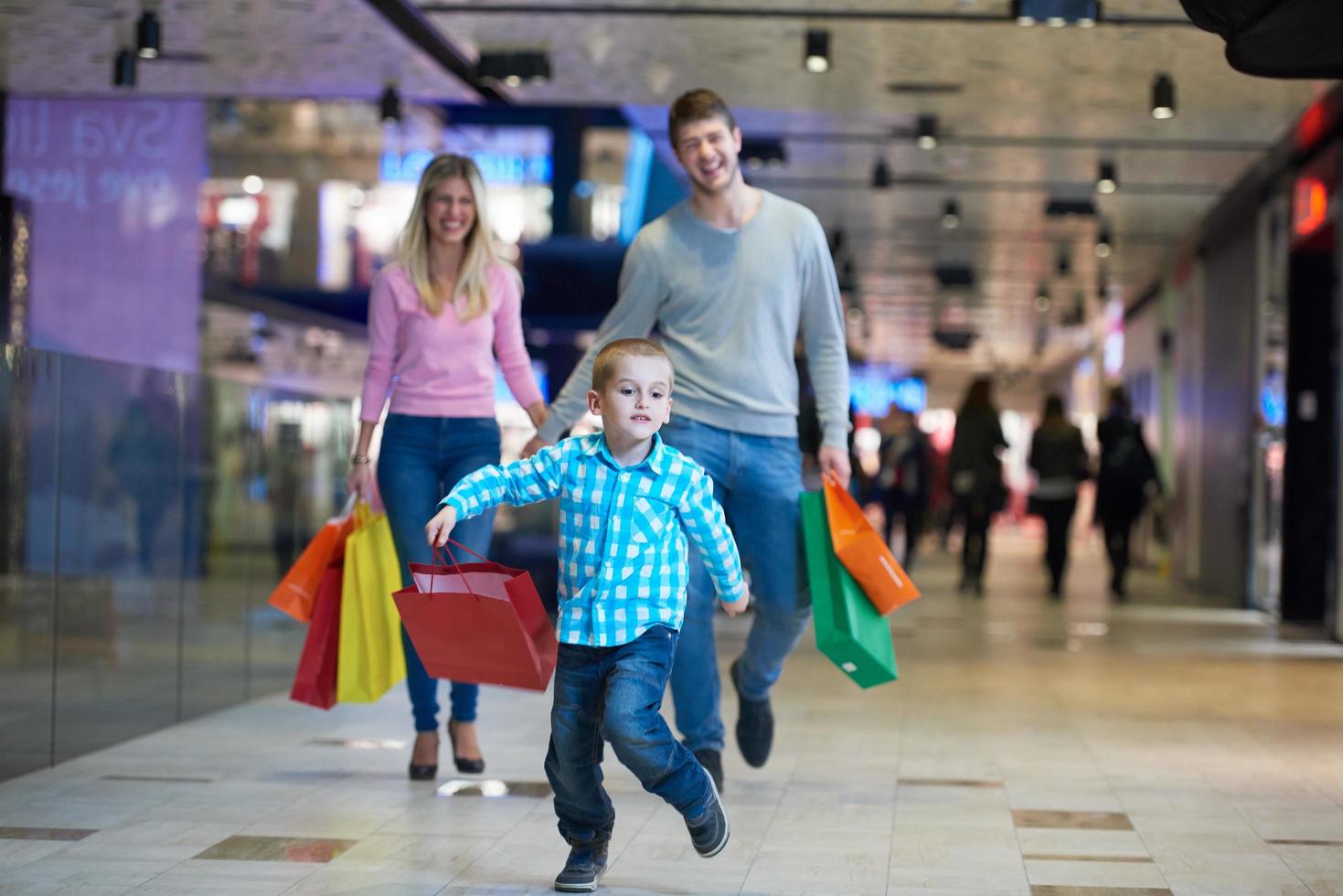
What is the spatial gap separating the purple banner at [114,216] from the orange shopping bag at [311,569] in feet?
17.0

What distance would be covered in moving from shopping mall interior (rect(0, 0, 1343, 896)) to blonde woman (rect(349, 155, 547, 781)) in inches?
6.5

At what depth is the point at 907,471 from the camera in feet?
49.6

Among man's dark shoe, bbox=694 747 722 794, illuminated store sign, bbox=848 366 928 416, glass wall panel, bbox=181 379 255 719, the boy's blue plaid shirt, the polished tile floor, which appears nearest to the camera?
the boy's blue plaid shirt

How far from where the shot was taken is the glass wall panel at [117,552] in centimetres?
518

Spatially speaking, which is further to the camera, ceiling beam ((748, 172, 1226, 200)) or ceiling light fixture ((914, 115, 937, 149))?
ceiling beam ((748, 172, 1226, 200))

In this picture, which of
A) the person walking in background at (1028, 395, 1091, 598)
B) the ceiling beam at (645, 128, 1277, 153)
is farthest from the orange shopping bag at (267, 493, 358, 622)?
the person walking in background at (1028, 395, 1091, 598)

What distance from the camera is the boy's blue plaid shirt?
3457mm

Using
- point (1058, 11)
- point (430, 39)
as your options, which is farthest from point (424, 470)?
point (430, 39)

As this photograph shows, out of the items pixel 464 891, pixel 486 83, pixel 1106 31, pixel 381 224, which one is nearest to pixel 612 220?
pixel 381 224

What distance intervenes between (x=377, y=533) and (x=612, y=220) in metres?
15.8

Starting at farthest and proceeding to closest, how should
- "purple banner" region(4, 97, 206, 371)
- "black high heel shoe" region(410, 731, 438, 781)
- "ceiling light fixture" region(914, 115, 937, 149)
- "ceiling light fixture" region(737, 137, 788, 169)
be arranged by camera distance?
"ceiling light fixture" region(737, 137, 788, 169)
"ceiling light fixture" region(914, 115, 937, 149)
"purple banner" region(4, 97, 206, 371)
"black high heel shoe" region(410, 731, 438, 781)

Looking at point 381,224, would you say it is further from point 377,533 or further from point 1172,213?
point 377,533

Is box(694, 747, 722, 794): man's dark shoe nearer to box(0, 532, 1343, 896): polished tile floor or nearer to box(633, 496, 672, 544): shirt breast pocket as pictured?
box(0, 532, 1343, 896): polished tile floor

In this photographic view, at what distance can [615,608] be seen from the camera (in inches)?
136
